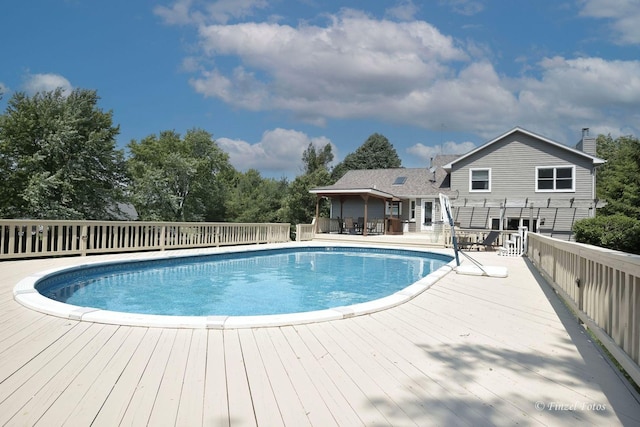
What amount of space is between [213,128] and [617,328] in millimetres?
27752

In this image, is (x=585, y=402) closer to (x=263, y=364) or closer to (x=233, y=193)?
(x=263, y=364)

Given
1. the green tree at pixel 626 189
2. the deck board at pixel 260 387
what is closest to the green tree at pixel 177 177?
the deck board at pixel 260 387

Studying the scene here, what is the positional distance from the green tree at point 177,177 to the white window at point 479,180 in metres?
16.6

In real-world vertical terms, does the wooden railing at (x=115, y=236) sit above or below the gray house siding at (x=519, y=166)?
below

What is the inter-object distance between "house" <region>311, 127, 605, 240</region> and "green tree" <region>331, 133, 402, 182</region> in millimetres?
22798

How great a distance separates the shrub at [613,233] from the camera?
12141 millimetres

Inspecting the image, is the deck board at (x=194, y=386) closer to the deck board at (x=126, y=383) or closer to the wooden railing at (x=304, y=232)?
the deck board at (x=126, y=383)

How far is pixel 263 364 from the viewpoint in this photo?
260 centimetres

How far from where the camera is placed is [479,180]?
61.4 feet

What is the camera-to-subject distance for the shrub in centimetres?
1214

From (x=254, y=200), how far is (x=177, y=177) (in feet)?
30.7

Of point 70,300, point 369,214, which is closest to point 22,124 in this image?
point 70,300

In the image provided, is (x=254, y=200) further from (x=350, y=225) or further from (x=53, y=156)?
(x=53, y=156)

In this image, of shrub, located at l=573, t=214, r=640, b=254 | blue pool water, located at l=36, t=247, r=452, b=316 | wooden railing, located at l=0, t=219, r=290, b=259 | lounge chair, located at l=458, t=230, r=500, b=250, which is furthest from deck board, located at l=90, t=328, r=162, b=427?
shrub, located at l=573, t=214, r=640, b=254
